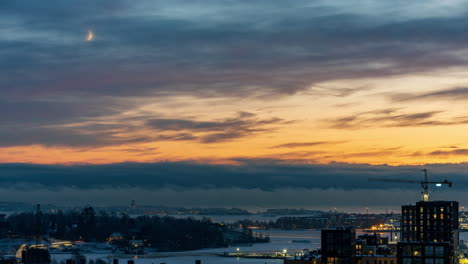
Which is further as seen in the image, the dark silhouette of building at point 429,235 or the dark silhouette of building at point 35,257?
the dark silhouette of building at point 35,257

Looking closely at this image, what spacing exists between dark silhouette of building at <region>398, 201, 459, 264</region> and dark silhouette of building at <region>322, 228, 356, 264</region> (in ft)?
22.5

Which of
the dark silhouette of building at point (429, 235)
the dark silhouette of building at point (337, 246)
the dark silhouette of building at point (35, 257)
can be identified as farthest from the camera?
the dark silhouette of building at point (35, 257)

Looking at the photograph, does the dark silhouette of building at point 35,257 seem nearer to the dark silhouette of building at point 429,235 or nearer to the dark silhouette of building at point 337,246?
the dark silhouette of building at point 337,246

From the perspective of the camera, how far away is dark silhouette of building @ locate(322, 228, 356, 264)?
86.0 metres

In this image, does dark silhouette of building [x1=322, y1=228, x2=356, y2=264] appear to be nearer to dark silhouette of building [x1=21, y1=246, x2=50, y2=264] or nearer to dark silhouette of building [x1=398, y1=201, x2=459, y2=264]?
dark silhouette of building [x1=398, y1=201, x2=459, y2=264]

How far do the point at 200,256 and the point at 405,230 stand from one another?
163 feet

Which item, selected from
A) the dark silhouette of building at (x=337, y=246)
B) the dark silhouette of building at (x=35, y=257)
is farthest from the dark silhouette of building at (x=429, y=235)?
the dark silhouette of building at (x=35, y=257)

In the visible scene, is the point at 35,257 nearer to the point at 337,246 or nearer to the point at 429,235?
the point at 337,246

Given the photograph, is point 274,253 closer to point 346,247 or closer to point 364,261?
point 364,261

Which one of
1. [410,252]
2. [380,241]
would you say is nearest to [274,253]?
[380,241]

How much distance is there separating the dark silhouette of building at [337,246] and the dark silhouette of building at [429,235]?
686cm

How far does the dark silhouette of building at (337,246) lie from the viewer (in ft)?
282

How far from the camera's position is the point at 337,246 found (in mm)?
86312

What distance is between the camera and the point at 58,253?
7269 inches
